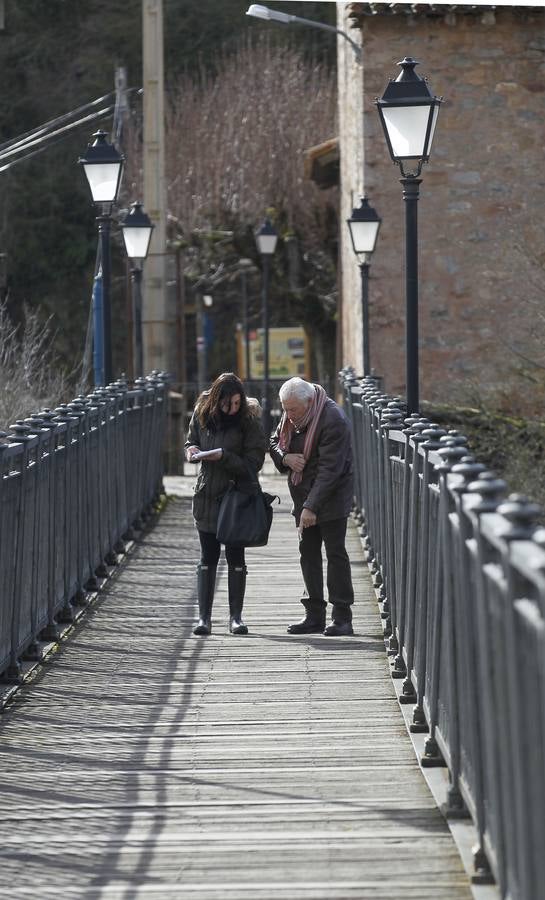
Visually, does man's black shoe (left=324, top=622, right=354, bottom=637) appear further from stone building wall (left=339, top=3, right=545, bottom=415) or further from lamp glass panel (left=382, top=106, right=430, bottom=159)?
stone building wall (left=339, top=3, right=545, bottom=415)

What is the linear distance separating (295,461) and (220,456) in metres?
0.43

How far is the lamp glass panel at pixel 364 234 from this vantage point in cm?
1808

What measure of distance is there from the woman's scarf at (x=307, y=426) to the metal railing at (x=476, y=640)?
81cm

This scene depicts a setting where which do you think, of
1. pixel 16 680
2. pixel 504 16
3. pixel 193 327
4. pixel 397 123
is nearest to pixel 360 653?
pixel 16 680

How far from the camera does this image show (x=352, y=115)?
2347 centimetres

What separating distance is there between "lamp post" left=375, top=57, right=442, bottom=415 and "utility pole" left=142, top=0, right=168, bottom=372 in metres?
12.6

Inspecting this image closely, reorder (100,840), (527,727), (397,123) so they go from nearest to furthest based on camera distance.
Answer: (527,727) → (100,840) → (397,123)

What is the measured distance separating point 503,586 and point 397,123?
20.3 ft

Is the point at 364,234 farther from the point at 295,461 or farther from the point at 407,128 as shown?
the point at 295,461

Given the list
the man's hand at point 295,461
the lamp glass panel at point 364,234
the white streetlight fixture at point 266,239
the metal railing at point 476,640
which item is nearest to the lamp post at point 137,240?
the lamp glass panel at point 364,234

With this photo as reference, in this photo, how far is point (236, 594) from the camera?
945 centimetres

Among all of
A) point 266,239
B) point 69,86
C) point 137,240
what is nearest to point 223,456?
point 137,240

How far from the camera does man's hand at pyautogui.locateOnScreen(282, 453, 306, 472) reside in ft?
30.3

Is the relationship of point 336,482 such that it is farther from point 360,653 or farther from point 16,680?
point 16,680
